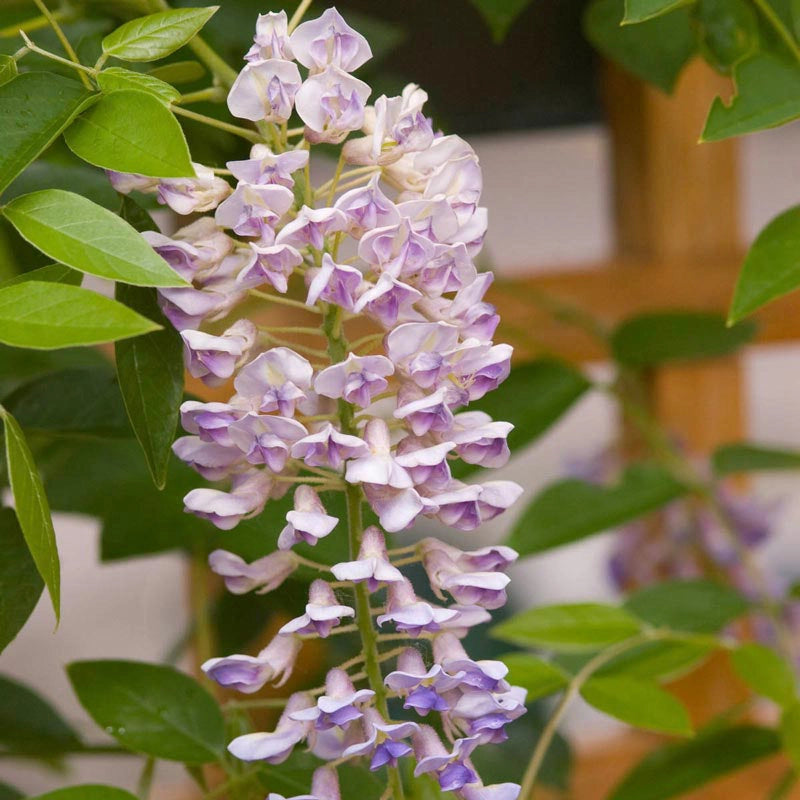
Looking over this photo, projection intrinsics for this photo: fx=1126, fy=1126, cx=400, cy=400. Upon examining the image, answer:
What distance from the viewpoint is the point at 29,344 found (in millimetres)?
245

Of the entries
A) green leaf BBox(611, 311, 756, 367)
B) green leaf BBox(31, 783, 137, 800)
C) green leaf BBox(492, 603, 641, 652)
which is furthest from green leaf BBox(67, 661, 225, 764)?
green leaf BBox(611, 311, 756, 367)

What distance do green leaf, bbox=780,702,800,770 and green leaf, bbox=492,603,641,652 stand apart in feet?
0.22

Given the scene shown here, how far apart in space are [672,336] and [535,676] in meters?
0.38

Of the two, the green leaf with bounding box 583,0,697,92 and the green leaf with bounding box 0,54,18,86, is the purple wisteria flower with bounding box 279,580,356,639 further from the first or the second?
the green leaf with bounding box 583,0,697,92

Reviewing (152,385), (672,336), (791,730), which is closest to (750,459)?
(672,336)

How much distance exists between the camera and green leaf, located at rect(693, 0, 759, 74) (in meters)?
0.40

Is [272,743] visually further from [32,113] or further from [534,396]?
[534,396]

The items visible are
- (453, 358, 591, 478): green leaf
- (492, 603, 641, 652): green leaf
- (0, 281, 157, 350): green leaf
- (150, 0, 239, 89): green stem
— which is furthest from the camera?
(453, 358, 591, 478): green leaf

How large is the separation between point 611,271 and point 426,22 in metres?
0.25

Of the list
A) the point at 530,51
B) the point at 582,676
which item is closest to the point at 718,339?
the point at 530,51

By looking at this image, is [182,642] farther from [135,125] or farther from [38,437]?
[135,125]

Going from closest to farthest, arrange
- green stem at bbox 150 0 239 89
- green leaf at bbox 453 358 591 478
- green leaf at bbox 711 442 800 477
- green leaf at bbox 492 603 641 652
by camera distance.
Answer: green stem at bbox 150 0 239 89
green leaf at bbox 492 603 641 652
green leaf at bbox 453 358 591 478
green leaf at bbox 711 442 800 477

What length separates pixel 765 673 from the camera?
1.52 ft

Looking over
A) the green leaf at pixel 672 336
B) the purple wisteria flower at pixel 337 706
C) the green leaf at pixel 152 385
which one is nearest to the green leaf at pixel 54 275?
the green leaf at pixel 152 385
